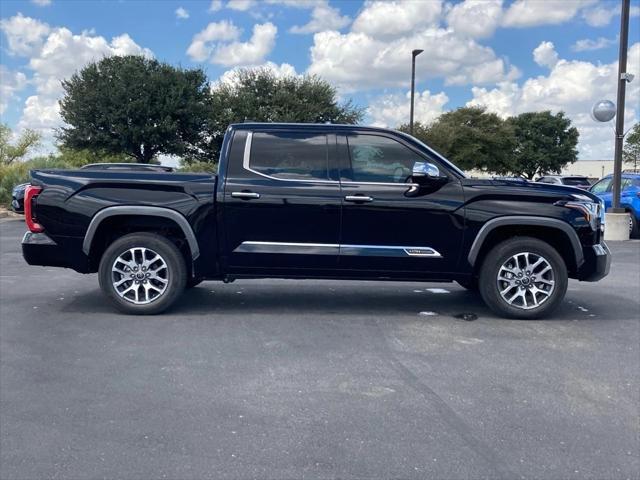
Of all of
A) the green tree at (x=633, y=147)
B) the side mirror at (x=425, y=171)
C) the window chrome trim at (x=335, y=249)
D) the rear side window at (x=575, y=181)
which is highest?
the green tree at (x=633, y=147)

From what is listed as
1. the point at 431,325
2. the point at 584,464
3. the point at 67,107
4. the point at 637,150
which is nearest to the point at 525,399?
the point at 584,464

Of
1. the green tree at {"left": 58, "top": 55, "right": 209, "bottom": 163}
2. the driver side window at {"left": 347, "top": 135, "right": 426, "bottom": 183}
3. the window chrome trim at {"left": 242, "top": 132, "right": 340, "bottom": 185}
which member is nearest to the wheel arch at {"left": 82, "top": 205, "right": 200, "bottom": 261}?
the window chrome trim at {"left": 242, "top": 132, "right": 340, "bottom": 185}

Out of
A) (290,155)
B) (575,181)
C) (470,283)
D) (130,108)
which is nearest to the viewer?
(290,155)

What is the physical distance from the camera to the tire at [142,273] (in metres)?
6.25

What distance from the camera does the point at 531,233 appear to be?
6.45m

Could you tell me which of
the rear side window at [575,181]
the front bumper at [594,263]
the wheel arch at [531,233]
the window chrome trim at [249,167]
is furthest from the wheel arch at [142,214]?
the rear side window at [575,181]

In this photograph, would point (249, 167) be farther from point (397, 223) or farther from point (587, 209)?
point (587, 209)

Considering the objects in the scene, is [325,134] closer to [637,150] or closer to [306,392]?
[306,392]

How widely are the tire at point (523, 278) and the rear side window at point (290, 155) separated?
194cm

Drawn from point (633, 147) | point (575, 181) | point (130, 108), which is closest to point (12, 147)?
point (130, 108)

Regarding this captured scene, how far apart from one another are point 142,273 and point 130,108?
30603 mm

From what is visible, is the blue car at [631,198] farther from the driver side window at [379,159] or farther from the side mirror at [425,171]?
the side mirror at [425,171]

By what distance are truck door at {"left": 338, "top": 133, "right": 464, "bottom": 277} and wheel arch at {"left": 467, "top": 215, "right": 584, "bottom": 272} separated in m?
0.21

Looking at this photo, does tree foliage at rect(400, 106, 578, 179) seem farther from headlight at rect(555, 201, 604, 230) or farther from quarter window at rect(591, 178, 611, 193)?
headlight at rect(555, 201, 604, 230)
